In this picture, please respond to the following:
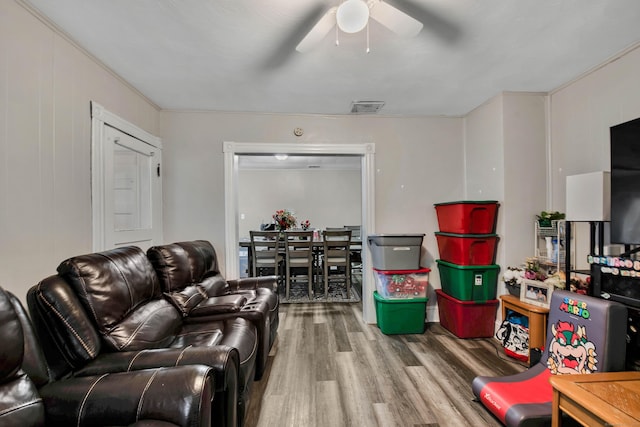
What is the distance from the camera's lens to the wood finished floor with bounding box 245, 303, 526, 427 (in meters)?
1.72

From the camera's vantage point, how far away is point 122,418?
100 cm

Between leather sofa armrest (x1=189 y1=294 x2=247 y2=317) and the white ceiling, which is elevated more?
the white ceiling

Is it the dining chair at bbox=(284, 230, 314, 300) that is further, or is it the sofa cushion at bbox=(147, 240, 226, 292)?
the dining chair at bbox=(284, 230, 314, 300)

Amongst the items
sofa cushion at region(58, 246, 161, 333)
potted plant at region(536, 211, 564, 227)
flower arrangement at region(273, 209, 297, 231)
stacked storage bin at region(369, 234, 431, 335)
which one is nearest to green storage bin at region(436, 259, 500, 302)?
stacked storage bin at region(369, 234, 431, 335)

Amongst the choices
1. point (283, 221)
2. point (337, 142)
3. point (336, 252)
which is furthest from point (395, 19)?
point (283, 221)

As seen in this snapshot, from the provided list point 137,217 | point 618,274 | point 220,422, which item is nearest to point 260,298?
point 220,422

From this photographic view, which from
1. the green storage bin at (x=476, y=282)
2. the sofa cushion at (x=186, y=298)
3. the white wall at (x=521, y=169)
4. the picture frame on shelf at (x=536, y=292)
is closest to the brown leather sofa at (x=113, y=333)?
the sofa cushion at (x=186, y=298)

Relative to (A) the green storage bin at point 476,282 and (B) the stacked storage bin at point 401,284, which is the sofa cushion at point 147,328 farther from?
(A) the green storage bin at point 476,282

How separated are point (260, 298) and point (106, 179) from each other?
153 centimetres

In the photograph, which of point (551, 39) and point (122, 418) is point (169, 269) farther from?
point (551, 39)

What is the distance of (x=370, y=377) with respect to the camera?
84.7 inches

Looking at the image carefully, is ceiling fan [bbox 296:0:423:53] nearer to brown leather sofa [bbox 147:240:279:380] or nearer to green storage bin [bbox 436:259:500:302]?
brown leather sofa [bbox 147:240:279:380]

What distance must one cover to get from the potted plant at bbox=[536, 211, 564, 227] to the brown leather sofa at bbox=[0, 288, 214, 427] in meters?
2.87

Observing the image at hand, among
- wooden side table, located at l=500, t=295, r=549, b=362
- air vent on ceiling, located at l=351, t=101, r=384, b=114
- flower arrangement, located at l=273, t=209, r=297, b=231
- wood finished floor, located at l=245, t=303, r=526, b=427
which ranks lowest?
wood finished floor, located at l=245, t=303, r=526, b=427
